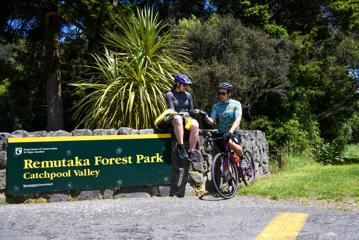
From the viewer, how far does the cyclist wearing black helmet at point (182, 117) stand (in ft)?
22.2

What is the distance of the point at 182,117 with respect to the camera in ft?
22.6

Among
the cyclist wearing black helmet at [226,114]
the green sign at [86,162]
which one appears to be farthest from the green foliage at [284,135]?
the green sign at [86,162]

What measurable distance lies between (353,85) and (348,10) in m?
3.32

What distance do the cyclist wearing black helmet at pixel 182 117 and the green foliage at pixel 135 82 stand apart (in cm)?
170

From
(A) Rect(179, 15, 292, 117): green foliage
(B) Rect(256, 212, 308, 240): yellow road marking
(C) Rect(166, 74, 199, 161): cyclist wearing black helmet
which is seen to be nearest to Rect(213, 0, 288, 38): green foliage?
(A) Rect(179, 15, 292, 117): green foliage

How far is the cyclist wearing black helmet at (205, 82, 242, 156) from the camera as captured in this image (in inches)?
278

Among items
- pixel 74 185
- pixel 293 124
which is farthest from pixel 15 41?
pixel 74 185

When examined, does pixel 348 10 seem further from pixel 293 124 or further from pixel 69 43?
pixel 69 43

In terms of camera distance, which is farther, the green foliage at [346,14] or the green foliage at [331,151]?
the green foliage at [346,14]

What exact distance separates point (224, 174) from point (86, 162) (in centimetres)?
211

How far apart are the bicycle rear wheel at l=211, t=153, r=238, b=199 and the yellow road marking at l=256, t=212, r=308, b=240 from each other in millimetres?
1323

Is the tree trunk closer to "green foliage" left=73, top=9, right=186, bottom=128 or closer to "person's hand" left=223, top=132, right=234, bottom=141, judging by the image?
"green foliage" left=73, top=9, right=186, bottom=128

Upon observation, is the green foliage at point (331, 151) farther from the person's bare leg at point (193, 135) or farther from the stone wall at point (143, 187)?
the person's bare leg at point (193, 135)

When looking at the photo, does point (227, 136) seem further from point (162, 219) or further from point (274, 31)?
point (274, 31)
